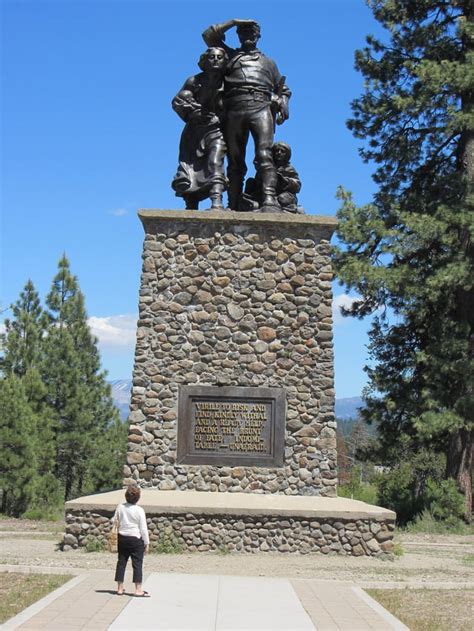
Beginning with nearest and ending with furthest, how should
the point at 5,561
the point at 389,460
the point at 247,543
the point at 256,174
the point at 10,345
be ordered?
the point at 5,561 → the point at 247,543 → the point at 256,174 → the point at 389,460 → the point at 10,345

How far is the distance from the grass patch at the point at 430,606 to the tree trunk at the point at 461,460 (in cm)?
876

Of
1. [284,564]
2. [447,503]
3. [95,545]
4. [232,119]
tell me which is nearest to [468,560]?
[284,564]

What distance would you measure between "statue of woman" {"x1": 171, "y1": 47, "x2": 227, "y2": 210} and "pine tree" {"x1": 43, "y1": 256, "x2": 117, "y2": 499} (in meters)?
16.2

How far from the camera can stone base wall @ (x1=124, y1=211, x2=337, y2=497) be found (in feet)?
37.1

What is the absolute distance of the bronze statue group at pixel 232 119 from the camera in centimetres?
1270

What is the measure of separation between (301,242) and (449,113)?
6656 millimetres

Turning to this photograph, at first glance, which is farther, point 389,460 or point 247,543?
point 389,460

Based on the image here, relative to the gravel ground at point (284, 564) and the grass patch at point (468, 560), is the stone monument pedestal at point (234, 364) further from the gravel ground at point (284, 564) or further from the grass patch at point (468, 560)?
the grass patch at point (468, 560)

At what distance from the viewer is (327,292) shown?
11.9 meters

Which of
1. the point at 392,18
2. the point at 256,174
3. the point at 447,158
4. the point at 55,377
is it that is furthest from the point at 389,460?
the point at 55,377

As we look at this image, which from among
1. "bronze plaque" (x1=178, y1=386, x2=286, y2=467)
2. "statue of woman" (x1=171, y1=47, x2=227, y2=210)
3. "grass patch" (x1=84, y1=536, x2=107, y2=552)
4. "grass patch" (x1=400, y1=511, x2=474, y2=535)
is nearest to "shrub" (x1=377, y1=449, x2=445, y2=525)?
"grass patch" (x1=400, y1=511, x2=474, y2=535)

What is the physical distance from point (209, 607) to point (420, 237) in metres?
11.0

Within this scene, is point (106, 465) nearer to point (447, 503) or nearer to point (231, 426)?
point (447, 503)

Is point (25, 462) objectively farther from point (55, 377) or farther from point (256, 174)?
point (256, 174)
